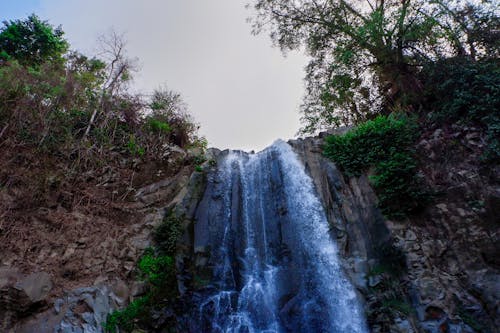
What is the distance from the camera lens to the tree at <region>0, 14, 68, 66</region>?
469 inches

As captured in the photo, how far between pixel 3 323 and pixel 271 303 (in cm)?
545

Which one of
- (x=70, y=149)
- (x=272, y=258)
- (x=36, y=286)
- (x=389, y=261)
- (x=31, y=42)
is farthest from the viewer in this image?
(x=31, y=42)

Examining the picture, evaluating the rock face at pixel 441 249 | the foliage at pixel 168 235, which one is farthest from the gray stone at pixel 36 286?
the rock face at pixel 441 249

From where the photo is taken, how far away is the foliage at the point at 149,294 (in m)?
5.91

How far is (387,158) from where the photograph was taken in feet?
25.2

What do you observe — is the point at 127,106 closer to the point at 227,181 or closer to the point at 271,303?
the point at 227,181

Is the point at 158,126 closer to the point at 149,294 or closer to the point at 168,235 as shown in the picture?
the point at 168,235

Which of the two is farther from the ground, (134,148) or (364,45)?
(364,45)

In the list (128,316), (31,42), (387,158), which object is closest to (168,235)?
(128,316)

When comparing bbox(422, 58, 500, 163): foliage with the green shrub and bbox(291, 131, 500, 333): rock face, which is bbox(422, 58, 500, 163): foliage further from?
the green shrub

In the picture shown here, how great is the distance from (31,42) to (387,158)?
16.3m

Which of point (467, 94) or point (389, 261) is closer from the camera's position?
point (389, 261)

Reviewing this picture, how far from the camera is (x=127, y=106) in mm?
11398

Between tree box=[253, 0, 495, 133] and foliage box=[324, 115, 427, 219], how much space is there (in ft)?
6.52
